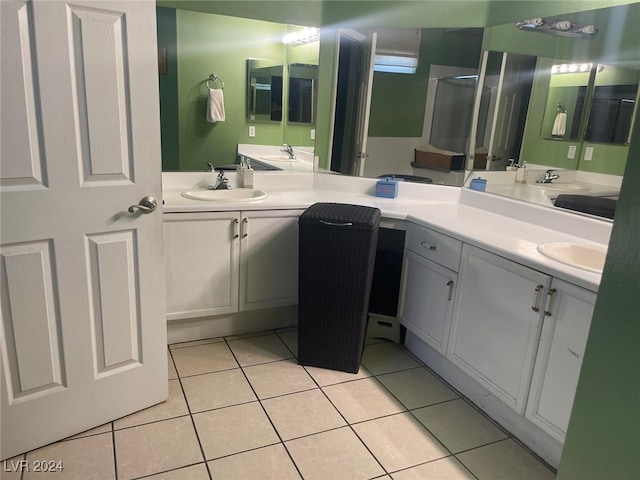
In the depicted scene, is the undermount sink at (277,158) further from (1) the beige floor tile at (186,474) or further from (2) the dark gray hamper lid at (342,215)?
(1) the beige floor tile at (186,474)

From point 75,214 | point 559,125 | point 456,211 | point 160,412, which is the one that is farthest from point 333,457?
point 559,125

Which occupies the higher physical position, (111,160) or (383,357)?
(111,160)

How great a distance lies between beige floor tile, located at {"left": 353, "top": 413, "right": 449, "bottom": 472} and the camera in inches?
73.3

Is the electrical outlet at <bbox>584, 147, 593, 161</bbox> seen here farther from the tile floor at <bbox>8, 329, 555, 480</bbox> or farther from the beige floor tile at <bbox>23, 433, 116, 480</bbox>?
the beige floor tile at <bbox>23, 433, 116, 480</bbox>

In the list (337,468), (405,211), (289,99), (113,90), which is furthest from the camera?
(289,99)

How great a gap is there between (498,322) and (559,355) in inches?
12.0

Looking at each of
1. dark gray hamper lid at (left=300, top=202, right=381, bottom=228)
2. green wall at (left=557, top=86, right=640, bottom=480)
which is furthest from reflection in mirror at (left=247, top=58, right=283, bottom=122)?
green wall at (left=557, top=86, right=640, bottom=480)

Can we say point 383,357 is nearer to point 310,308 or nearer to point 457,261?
point 310,308

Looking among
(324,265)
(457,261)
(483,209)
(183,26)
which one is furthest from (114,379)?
(483,209)

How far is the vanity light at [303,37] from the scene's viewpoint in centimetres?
292

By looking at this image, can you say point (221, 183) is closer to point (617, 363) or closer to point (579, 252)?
point (579, 252)

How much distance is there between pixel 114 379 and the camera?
6.33ft

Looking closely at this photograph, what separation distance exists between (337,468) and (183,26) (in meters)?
2.47

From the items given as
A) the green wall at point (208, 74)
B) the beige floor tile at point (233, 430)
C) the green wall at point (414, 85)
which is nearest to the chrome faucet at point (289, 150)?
the green wall at point (208, 74)
